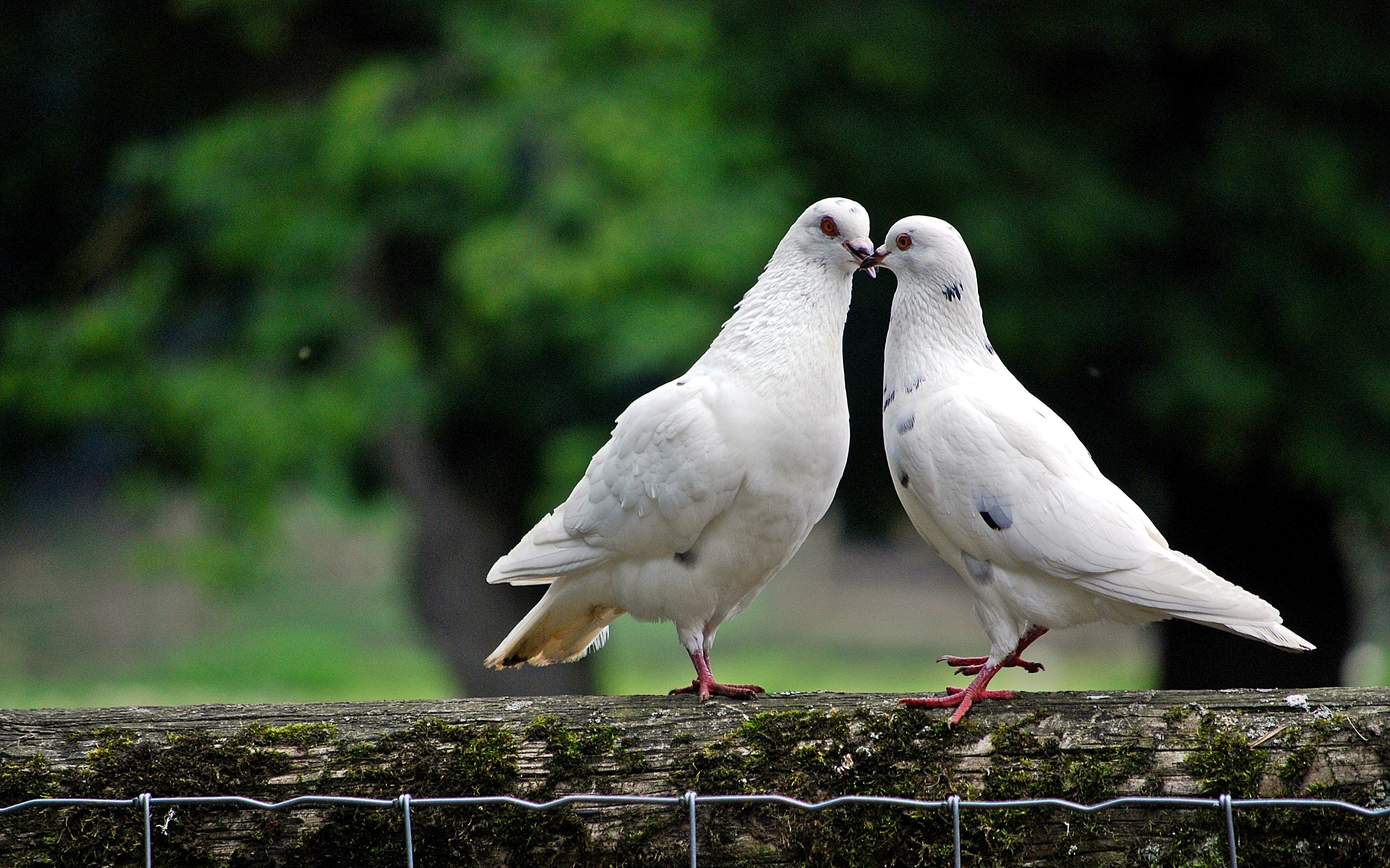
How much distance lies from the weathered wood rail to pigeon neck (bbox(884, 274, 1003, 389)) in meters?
0.96

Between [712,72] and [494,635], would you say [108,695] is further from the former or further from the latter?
[712,72]

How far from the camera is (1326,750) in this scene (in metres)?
2.09

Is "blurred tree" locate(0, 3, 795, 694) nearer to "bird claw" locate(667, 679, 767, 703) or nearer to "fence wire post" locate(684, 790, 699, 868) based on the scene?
"bird claw" locate(667, 679, 767, 703)

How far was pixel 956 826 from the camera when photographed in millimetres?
1996

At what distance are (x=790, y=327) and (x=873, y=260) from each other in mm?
265

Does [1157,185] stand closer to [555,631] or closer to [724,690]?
[555,631]

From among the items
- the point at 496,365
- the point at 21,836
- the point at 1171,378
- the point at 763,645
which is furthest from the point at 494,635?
the point at 763,645

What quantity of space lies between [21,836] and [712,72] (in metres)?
5.92

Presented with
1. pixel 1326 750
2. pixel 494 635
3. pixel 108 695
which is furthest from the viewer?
pixel 108 695

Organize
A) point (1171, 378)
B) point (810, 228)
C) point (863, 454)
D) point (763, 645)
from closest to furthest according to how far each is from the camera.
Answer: point (810, 228), point (1171, 378), point (863, 454), point (763, 645)

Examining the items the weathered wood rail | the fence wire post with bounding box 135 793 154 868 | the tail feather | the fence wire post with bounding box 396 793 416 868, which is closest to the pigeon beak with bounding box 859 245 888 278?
the tail feather

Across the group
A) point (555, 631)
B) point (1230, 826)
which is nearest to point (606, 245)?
point (555, 631)

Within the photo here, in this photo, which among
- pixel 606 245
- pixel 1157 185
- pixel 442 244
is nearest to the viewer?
pixel 606 245

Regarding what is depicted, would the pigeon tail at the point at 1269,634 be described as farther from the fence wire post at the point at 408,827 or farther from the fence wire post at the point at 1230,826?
the fence wire post at the point at 408,827
